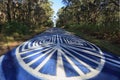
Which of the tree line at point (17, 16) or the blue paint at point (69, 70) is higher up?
the tree line at point (17, 16)

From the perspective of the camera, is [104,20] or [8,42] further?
[104,20]

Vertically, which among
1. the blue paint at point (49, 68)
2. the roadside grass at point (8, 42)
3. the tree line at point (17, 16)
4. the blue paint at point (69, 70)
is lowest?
the blue paint at point (69, 70)

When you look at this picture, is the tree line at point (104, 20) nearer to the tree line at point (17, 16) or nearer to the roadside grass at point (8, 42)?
the roadside grass at point (8, 42)

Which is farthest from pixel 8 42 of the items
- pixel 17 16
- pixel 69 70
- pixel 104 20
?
pixel 17 16

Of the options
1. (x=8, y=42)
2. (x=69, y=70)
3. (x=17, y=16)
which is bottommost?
(x=69, y=70)

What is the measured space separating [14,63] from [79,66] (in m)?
3.01

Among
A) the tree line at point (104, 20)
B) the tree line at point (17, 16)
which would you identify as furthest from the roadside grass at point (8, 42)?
the tree line at point (104, 20)

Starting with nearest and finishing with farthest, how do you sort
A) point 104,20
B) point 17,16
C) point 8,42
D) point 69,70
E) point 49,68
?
point 69,70 → point 49,68 → point 8,42 → point 104,20 → point 17,16

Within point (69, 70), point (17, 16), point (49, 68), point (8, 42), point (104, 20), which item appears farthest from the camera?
point (17, 16)

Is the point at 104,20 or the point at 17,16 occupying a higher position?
the point at 17,16

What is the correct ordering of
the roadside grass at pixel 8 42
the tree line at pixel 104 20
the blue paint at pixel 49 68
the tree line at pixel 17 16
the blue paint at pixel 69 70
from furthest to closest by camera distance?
1. the tree line at pixel 17 16
2. the tree line at pixel 104 20
3. the roadside grass at pixel 8 42
4. the blue paint at pixel 49 68
5. the blue paint at pixel 69 70

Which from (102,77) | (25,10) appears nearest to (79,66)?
(102,77)

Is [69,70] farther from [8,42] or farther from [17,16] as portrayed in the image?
[17,16]

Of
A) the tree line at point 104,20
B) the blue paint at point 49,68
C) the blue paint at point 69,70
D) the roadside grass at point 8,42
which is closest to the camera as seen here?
the blue paint at point 69,70
